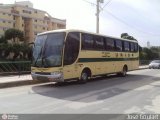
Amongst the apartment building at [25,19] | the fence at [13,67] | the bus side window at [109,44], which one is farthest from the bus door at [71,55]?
the apartment building at [25,19]

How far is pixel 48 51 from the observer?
15555mm

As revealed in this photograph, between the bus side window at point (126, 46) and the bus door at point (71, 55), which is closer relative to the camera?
the bus door at point (71, 55)

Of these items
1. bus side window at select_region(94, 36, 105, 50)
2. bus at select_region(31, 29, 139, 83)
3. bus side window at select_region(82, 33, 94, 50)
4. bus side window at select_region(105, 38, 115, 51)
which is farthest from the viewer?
bus side window at select_region(105, 38, 115, 51)

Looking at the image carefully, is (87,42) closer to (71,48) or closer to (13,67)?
(71,48)

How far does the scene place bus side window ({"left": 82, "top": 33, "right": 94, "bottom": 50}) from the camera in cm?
1731

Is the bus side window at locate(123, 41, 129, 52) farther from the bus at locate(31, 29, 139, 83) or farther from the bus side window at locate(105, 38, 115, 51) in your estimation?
the bus at locate(31, 29, 139, 83)

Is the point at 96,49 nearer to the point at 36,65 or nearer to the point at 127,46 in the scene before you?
the point at 36,65

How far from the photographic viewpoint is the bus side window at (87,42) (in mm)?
17311

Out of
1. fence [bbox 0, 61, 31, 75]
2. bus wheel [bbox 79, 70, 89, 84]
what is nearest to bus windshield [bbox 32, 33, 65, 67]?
bus wheel [bbox 79, 70, 89, 84]

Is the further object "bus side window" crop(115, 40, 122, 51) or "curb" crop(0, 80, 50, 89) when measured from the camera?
"bus side window" crop(115, 40, 122, 51)

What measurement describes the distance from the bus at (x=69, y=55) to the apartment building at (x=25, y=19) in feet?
186

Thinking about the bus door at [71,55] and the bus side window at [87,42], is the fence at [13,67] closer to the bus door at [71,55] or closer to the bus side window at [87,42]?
the bus side window at [87,42]

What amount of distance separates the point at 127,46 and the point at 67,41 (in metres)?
10.2

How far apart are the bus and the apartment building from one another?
5676 cm
